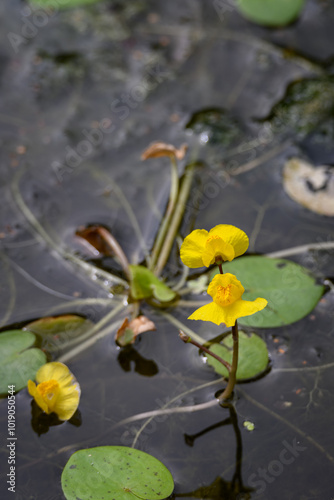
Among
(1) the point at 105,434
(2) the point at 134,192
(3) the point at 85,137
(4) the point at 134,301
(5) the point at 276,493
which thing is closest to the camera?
(5) the point at 276,493

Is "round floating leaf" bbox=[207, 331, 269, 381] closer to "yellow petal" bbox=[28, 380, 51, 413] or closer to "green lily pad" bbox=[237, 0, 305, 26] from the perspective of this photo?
"yellow petal" bbox=[28, 380, 51, 413]

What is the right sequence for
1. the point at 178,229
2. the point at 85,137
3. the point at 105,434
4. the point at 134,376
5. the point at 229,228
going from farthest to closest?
the point at 85,137 < the point at 178,229 < the point at 134,376 < the point at 105,434 < the point at 229,228

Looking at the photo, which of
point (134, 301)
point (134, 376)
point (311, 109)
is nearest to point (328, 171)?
point (311, 109)

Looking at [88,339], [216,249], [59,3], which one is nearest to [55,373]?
[88,339]

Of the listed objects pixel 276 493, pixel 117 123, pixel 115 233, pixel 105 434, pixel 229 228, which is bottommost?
pixel 276 493

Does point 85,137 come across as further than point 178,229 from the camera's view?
Yes

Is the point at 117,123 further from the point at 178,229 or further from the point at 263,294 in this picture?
the point at 263,294

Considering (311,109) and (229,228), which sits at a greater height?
(229,228)

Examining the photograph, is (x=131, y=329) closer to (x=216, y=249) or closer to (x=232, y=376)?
(x=232, y=376)
